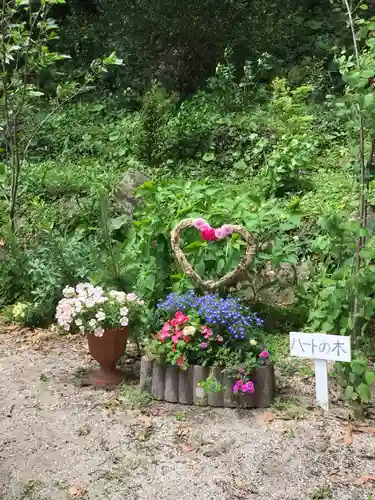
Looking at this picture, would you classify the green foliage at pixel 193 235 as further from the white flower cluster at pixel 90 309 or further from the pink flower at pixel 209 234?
the white flower cluster at pixel 90 309

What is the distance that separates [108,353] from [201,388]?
63 cm

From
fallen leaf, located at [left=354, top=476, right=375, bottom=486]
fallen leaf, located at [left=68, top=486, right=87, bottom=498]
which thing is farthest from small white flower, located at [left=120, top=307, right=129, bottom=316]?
fallen leaf, located at [left=354, top=476, right=375, bottom=486]

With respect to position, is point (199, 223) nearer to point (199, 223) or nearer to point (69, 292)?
point (199, 223)

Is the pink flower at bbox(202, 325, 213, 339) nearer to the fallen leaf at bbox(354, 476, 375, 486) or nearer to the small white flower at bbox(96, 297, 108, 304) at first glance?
the small white flower at bbox(96, 297, 108, 304)

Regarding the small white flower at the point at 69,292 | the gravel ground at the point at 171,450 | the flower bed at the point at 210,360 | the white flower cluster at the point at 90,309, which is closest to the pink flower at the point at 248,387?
the flower bed at the point at 210,360

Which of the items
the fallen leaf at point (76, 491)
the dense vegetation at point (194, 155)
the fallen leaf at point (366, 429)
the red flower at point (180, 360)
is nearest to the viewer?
the fallen leaf at point (76, 491)

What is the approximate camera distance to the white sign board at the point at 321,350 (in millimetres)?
2918

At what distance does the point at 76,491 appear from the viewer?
2592 mm

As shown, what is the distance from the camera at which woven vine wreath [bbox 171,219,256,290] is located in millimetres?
3498

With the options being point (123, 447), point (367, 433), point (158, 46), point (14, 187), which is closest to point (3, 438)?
point (123, 447)

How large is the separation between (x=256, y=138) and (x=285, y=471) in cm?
436

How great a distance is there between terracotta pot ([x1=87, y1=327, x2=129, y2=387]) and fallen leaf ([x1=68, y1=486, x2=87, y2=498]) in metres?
0.95

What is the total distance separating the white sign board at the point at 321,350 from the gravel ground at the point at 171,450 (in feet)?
0.45

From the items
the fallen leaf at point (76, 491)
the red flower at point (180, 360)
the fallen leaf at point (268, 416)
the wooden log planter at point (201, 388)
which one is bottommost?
the fallen leaf at point (76, 491)
